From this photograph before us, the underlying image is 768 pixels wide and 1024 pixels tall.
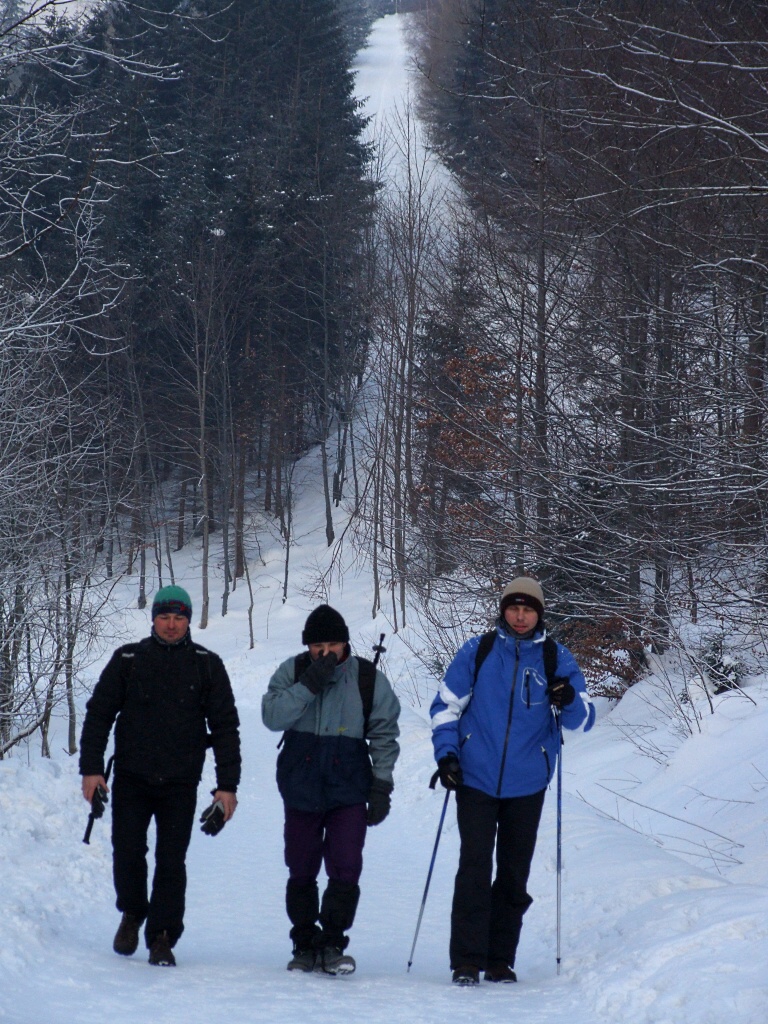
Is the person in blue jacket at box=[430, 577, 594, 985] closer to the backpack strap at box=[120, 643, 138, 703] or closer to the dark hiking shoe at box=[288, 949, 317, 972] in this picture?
the dark hiking shoe at box=[288, 949, 317, 972]

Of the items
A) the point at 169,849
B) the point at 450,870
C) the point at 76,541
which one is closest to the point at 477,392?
the point at 76,541

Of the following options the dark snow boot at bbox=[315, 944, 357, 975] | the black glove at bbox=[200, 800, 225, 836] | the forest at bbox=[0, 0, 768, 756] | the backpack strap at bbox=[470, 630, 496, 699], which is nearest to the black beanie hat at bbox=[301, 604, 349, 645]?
the backpack strap at bbox=[470, 630, 496, 699]

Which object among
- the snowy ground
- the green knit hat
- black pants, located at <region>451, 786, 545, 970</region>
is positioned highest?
the green knit hat

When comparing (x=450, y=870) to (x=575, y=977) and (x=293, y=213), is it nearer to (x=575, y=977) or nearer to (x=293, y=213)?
(x=575, y=977)

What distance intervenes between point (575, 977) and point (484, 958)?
0.45 metres

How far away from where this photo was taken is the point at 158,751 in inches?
210

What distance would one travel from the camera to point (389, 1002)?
4.60 metres

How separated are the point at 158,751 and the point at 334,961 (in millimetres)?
1361

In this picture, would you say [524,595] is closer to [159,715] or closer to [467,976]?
[467,976]

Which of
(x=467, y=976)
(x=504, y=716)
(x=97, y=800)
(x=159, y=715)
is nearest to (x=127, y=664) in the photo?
(x=159, y=715)

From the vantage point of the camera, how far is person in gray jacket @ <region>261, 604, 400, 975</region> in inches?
208

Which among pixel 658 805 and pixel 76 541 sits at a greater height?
pixel 76 541

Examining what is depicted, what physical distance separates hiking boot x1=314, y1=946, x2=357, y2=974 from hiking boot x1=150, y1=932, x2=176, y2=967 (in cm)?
73

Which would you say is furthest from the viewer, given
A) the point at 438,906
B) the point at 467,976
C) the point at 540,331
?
the point at 540,331
